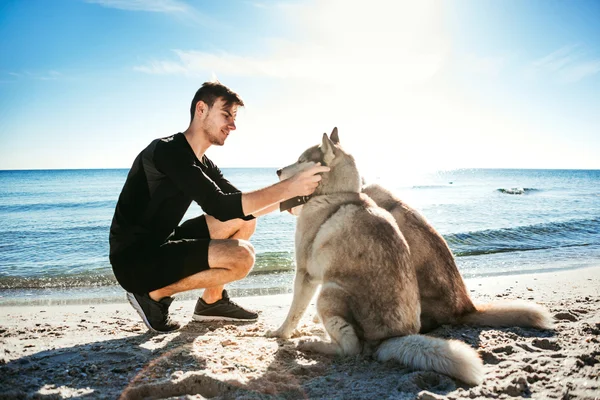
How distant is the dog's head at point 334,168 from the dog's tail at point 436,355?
150 cm

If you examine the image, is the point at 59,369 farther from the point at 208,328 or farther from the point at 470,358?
the point at 470,358

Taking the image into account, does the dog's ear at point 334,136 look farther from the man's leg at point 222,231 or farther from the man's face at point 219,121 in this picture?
the man's leg at point 222,231

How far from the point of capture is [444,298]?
3699 millimetres

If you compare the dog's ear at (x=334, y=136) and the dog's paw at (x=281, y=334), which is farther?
the dog's ear at (x=334, y=136)

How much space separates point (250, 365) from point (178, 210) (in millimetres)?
1762

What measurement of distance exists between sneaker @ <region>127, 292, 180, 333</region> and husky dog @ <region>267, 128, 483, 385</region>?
1.46 meters

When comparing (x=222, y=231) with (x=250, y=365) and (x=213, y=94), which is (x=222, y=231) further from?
(x=250, y=365)

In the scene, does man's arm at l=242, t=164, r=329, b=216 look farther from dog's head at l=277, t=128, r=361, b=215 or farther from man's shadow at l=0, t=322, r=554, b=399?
man's shadow at l=0, t=322, r=554, b=399

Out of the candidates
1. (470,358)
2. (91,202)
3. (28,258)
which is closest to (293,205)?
(470,358)

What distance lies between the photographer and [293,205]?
3832 mm

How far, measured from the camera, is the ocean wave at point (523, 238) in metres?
10.1

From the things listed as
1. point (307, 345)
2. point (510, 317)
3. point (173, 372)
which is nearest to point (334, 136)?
point (307, 345)

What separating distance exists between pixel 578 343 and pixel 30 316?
6207 millimetres

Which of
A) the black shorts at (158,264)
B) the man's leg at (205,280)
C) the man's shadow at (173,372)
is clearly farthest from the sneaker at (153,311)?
the man's shadow at (173,372)
